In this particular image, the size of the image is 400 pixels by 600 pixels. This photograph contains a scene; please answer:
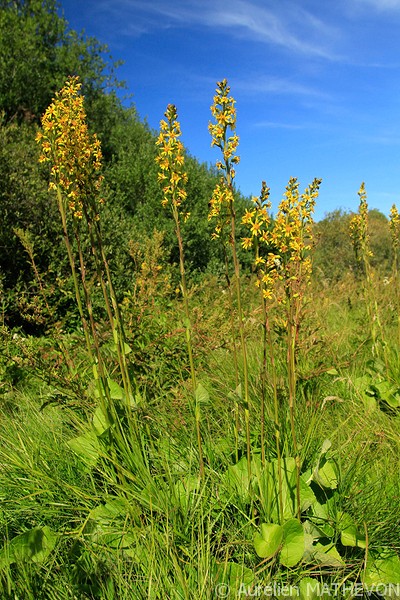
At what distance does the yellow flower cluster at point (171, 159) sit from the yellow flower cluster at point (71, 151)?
0.41m

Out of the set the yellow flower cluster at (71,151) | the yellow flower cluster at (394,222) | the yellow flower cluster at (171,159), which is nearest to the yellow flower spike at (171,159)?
the yellow flower cluster at (171,159)

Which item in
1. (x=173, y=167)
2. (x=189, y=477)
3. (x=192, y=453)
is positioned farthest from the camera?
(x=192, y=453)

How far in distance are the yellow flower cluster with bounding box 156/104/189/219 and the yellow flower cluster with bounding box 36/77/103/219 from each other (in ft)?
1.34

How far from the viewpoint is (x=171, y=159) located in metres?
2.36

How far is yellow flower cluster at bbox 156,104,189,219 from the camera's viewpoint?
7.52 feet

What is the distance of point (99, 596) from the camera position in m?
2.06

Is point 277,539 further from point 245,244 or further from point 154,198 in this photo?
point 154,198

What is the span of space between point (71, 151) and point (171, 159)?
55 cm

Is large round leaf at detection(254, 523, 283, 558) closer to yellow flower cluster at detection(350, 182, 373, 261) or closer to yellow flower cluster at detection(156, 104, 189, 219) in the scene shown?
yellow flower cluster at detection(156, 104, 189, 219)

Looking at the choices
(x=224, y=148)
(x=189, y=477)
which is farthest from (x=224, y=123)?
(x=189, y=477)

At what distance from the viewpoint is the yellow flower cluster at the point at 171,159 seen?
2.29 meters

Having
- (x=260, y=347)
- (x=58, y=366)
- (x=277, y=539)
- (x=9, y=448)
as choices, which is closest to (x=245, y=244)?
(x=277, y=539)

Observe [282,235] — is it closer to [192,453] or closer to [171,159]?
[171,159]

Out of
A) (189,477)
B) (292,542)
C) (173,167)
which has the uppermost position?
(173,167)
